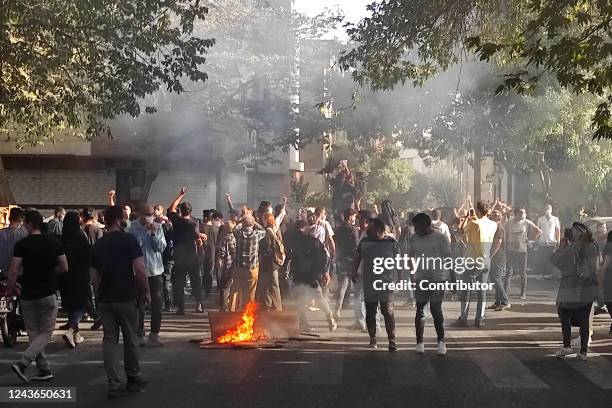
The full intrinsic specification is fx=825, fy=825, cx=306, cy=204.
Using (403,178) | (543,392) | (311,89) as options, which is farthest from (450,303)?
(403,178)

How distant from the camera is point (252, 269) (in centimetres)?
1126

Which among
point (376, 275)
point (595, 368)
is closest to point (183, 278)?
point (376, 275)

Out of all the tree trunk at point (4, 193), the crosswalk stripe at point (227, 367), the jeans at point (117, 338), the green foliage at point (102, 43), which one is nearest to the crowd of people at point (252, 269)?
the jeans at point (117, 338)

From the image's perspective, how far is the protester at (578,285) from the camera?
9211 mm

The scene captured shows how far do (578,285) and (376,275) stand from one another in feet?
7.86

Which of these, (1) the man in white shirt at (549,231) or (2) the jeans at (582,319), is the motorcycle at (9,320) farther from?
(1) the man in white shirt at (549,231)

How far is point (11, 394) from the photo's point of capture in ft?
24.4

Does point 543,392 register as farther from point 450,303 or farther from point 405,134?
point 405,134

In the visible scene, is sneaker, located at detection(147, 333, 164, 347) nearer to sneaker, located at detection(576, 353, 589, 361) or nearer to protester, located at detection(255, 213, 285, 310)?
protester, located at detection(255, 213, 285, 310)

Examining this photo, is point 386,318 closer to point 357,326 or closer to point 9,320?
point 357,326

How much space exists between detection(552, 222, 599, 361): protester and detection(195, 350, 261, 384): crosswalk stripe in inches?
138

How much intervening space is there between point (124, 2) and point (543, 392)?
8701mm

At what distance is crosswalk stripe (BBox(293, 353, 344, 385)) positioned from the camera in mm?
8023

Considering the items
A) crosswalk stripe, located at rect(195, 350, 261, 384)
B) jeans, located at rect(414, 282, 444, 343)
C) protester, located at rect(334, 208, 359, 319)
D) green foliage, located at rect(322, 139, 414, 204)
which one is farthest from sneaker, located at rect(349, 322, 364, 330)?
green foliage, located at rect(322, 139, 414, 204)
